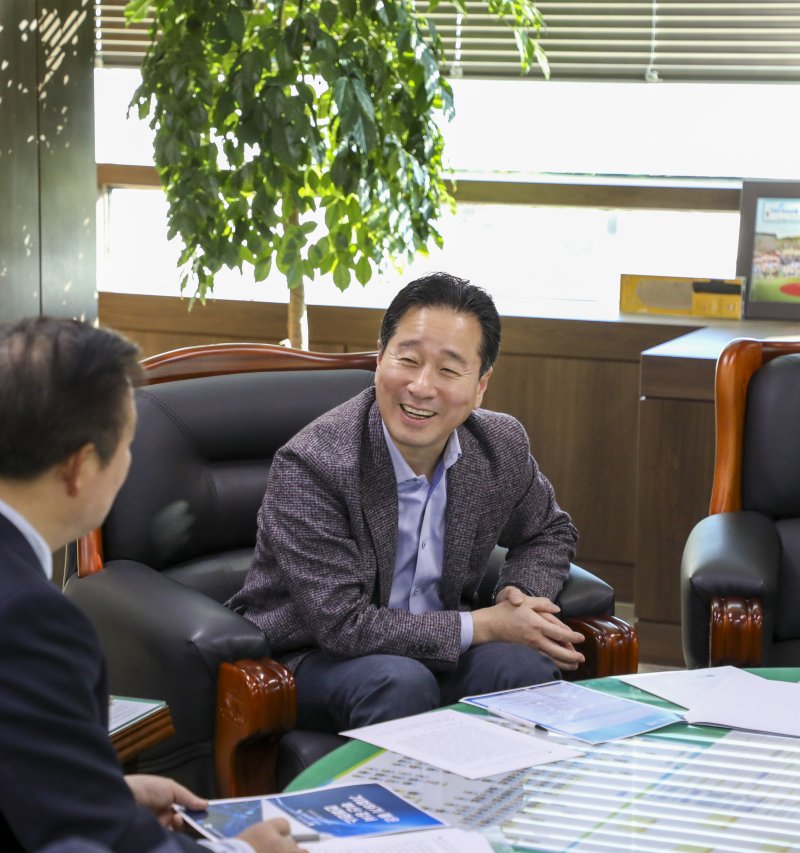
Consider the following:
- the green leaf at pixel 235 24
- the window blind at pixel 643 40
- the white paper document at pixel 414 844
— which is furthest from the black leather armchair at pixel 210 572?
the window blind at pixel 643 40

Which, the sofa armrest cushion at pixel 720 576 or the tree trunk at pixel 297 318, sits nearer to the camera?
the sofa armrest cushion at pixel 720 576

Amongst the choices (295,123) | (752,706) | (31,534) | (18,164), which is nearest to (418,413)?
(752,706)

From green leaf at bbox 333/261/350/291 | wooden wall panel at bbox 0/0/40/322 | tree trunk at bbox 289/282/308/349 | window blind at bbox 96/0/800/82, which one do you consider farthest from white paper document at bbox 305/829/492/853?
window blind at bbox 96/0/800/82

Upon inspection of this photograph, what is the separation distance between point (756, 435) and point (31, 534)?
199cm

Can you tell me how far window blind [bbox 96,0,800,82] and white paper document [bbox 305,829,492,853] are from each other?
3201 millimetres

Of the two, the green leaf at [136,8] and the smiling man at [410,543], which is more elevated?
the green leaf at [136,8]

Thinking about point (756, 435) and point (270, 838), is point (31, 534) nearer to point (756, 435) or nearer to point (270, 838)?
point (270, 838)

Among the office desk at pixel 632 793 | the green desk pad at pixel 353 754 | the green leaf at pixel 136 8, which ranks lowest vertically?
the green desk pad at pixel 353 754

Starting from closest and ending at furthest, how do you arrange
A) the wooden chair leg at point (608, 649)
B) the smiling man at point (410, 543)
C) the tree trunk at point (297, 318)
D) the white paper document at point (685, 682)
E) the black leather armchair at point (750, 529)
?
the white paper document at point (685, 682)
the smiling man at point (410, 543)
the wooden chair leg at point (608, 649)
the black leather armchair at point (750, 529)
the tree trunk at point (297, 318)

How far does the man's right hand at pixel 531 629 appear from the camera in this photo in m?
2.18

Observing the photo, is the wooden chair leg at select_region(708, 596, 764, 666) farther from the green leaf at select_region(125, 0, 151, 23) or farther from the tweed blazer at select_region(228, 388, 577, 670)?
the green leaf at select_region(125, 0, 151, 23)

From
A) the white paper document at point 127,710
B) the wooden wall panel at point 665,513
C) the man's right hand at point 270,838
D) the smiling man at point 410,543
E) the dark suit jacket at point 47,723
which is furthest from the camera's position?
the wooden wall panel at point 665,513

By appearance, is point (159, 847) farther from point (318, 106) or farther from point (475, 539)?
point (318, 106)

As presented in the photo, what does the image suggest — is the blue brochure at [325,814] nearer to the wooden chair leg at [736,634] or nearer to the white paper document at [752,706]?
the white paper document at [752,706]
